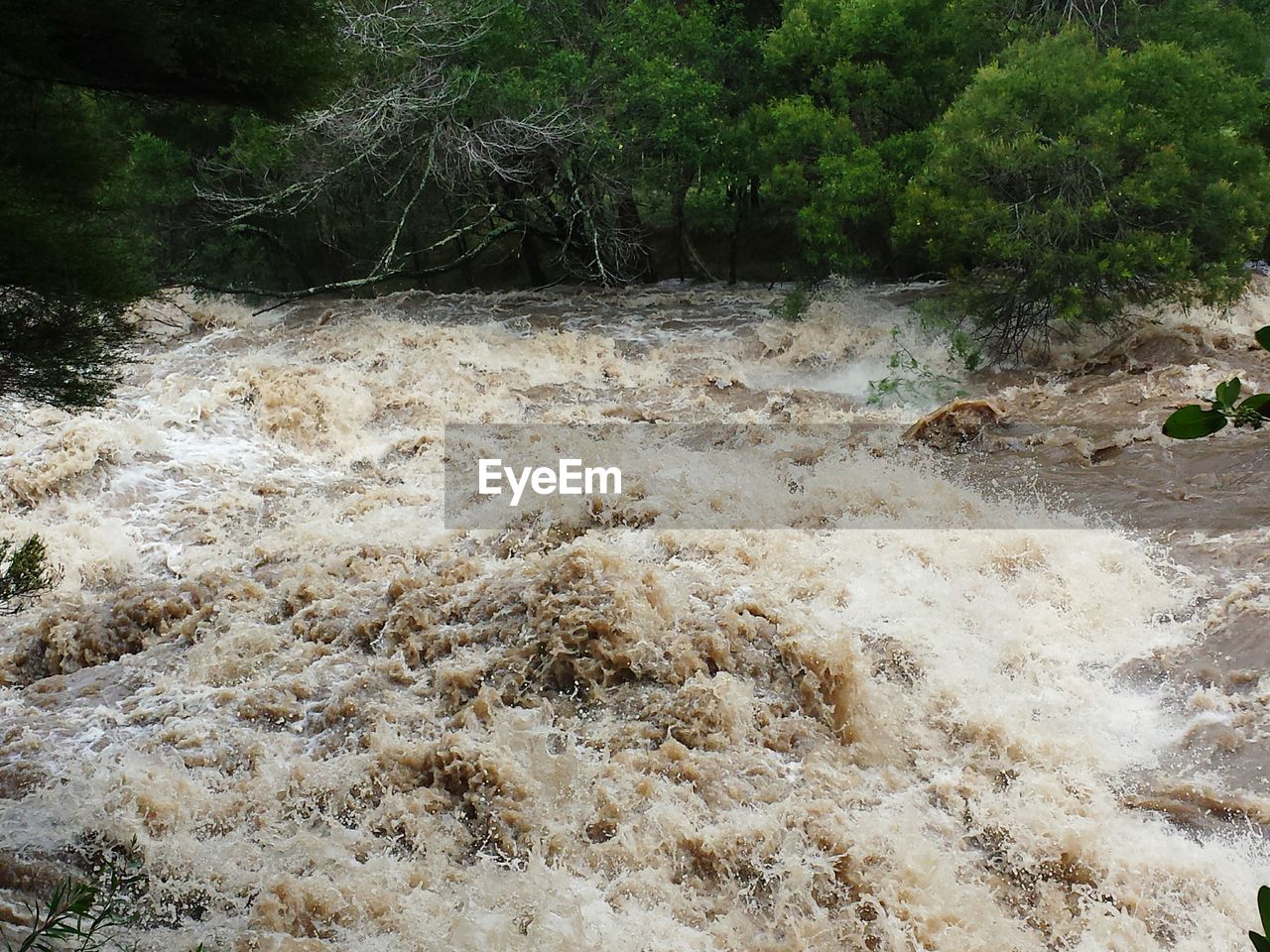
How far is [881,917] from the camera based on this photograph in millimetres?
3590

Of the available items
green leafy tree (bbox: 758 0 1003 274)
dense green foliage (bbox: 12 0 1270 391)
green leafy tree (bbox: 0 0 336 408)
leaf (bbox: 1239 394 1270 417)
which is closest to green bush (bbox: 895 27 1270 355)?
dense green foliage (bbox: 12 0 1270 391)

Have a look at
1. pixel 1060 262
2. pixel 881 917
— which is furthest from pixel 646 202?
pixel 881 917

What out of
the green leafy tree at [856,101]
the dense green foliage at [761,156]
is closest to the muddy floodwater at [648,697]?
the dense green foliage at [761,156]

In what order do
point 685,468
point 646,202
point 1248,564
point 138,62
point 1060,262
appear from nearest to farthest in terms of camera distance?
point 138,62 → point 1248,564 → point 685,468 → point 1060,262 → point 646,202

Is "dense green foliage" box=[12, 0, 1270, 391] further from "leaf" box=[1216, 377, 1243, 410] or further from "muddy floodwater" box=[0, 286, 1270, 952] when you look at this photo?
"leaf" box=[1216, 377, 1243, 410]

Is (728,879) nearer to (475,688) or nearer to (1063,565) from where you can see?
(475,688)

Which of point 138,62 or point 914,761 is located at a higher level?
point 138,62

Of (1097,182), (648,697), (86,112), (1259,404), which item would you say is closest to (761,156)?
(1097,182)

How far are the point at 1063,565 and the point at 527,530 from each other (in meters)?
3.03

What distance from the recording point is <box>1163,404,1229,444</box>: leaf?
100 cm

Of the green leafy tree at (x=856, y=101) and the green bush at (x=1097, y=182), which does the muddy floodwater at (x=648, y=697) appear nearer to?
the green bush at (x=1097, y=182)

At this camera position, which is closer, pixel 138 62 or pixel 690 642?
pixel 138 62

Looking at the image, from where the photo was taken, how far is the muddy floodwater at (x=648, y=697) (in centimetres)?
368

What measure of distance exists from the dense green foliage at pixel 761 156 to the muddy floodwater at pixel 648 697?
1.54 metres
